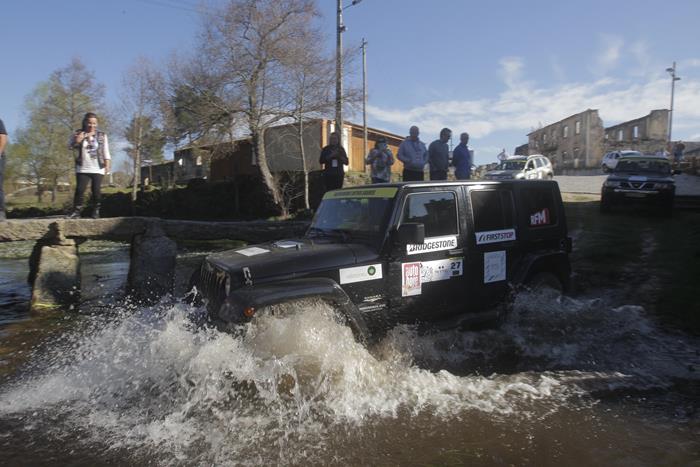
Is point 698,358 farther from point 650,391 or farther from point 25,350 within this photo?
point 25,350

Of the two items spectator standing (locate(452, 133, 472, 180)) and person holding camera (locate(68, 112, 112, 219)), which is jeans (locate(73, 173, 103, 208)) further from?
spectator standing (locate(452, 133, 472, 180))

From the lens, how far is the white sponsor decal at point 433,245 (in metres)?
4.50

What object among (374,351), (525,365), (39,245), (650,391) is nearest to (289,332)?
(374,351)

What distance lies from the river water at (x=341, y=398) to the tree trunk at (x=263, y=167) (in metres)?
18.8

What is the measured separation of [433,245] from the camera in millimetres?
4660

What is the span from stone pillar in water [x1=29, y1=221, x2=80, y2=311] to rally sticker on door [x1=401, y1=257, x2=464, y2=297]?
565cm

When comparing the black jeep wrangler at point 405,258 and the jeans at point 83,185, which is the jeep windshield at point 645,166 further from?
the jeans at point 83,185

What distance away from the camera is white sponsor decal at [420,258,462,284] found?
459cm

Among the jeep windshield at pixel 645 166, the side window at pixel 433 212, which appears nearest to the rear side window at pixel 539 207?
the side window at pixel 433 212

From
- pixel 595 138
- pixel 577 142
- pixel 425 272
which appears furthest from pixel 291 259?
pixel 577 142

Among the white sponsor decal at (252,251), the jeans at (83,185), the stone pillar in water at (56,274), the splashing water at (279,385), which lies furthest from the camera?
the jeans at (83,185)

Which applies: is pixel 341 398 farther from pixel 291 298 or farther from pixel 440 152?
pixel 440 152

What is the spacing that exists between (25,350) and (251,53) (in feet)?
62.9

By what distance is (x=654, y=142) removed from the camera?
Result: 52.1 metres
